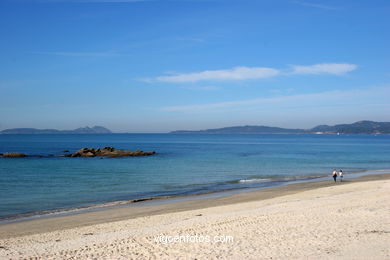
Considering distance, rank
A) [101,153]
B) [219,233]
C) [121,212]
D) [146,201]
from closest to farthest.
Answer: [219,233] → [121,212] → [146,201] → [101,153]

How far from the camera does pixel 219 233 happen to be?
13.6 meters

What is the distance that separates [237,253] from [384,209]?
9.97m

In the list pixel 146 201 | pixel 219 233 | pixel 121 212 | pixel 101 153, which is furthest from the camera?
pixel 101 153

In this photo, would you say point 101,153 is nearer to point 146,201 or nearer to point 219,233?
point 146,201

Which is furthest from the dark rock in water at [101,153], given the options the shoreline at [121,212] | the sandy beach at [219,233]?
the sandy beach at [219,233]

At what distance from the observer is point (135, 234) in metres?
13.9

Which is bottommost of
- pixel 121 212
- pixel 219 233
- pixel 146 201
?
pixel 146 201

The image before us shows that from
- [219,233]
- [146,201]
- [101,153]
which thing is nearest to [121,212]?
[146,201]

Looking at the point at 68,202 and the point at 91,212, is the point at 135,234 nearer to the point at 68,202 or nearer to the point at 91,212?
the point at 91,212

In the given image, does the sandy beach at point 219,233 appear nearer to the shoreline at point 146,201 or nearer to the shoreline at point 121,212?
the shoreline at point 121,212

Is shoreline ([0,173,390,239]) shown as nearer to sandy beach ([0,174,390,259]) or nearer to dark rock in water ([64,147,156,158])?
sandy beach ([0,174,390,259])

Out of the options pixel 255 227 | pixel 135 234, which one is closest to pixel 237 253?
pixel 255 227

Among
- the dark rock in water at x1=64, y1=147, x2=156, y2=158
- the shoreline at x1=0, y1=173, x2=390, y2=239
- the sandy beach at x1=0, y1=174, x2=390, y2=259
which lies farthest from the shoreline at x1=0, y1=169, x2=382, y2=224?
the dark rock in water at x1=64, y1=147, x2=156, y2=158

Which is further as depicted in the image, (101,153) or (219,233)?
(101,153)
